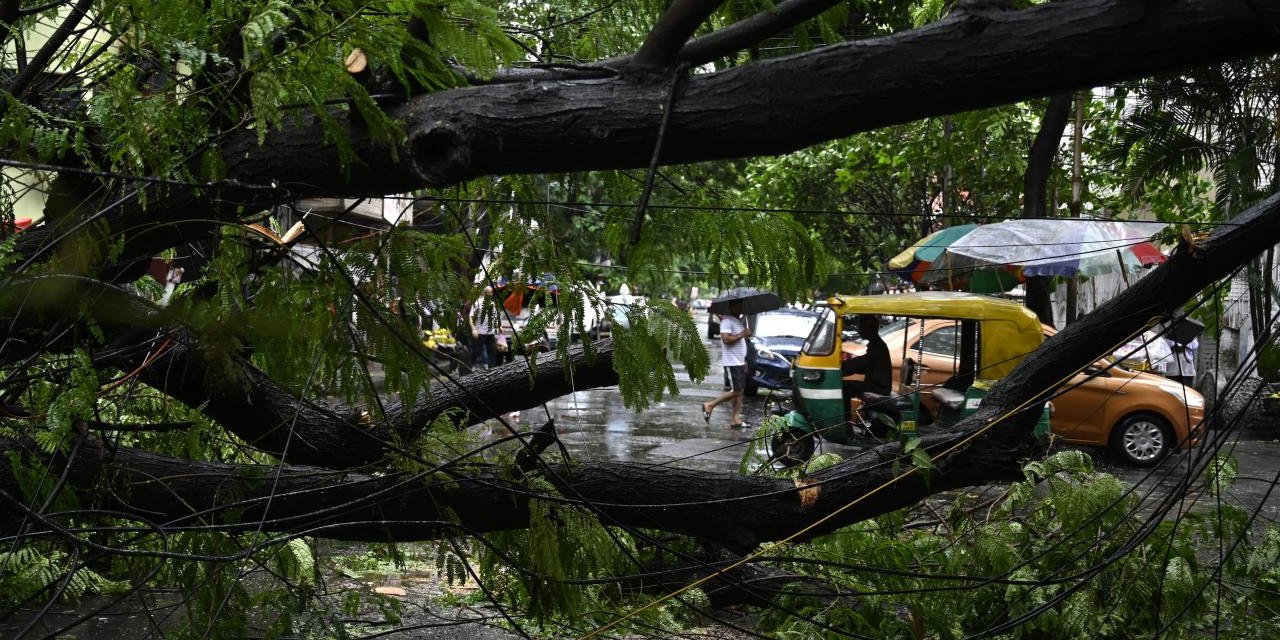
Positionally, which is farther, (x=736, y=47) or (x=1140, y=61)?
(x=736, y=47)

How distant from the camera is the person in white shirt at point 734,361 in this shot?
16.2 m

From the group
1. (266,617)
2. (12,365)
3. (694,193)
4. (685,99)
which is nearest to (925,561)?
(694,193)

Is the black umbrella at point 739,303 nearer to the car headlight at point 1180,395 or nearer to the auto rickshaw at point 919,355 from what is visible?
the auto rickshaw at point 919,355

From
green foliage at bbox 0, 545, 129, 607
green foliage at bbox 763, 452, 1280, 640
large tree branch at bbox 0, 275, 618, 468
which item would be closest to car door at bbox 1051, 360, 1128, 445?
green foliage at bbox 763, 452, 1280, 640

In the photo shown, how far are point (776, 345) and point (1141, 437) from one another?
432 inches

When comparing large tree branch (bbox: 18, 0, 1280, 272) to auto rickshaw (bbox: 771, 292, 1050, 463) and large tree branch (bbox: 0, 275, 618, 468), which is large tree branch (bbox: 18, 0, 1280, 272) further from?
auto rickshaw (bbox: 771, 292, 1050, 463)

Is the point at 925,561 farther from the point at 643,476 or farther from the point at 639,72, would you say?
the point at 639,72

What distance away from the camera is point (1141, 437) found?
1345 cm

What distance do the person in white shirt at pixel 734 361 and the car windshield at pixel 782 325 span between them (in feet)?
24.8

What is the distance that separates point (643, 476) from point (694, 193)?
1.25 m

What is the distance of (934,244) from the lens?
43.3ft

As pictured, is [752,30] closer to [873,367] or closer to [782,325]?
[873,367]

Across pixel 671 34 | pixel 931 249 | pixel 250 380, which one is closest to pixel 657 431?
pixel 931 249

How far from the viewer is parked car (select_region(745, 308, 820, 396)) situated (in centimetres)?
2073
